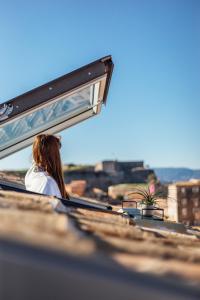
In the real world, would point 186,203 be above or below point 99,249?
above

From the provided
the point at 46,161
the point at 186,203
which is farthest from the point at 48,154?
the point at 186,203

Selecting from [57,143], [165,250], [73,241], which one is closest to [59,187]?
[57,143]

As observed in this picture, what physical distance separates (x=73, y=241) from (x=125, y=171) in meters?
27.6

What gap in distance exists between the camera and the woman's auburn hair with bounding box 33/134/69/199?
3.18 m

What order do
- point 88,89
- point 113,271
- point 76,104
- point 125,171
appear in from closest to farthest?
point 113,271, point 88,89, point 76,104, point 125,171

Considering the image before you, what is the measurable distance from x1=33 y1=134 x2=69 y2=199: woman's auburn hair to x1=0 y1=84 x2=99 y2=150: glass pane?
0.54 feet

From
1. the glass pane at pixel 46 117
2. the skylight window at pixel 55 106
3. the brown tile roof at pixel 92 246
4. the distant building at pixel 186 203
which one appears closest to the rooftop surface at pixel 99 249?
the brown tile roof at pixel 92 246

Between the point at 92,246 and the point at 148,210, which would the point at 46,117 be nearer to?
the point at 148,210

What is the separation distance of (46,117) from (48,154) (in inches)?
12.7

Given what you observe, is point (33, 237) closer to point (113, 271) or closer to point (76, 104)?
point (113, 271)

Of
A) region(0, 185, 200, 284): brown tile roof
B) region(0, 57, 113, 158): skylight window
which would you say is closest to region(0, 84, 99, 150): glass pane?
region(0, 57, 113, 158): skylight window

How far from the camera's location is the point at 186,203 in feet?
36.6

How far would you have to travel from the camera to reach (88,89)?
315 cm

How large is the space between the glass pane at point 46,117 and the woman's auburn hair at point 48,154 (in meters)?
0.16
